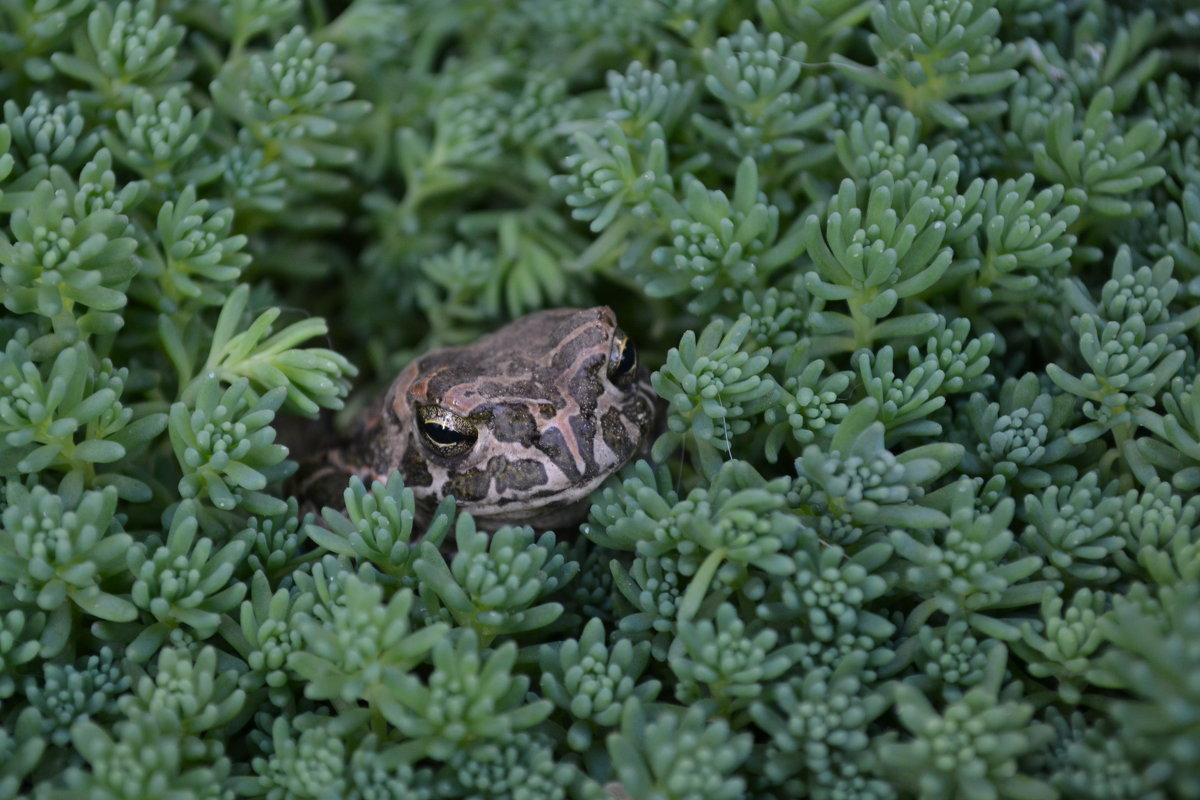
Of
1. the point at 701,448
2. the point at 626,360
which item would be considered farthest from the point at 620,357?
the point at 701,448

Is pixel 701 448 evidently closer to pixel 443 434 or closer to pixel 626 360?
pixel 626 360

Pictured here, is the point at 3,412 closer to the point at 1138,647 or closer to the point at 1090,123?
the point at 1138,647

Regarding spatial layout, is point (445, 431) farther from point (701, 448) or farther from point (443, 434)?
point (701, 448)

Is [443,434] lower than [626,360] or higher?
lower

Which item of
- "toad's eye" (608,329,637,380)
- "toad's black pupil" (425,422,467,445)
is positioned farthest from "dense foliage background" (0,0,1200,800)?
"toad's black pupil" (425,422,467,445)

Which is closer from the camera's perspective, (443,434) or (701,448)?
(701,448)

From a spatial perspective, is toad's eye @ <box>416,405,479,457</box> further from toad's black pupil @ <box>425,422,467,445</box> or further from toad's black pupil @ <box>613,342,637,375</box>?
toad's black pupil @ <box>613,342,637,375</box>
